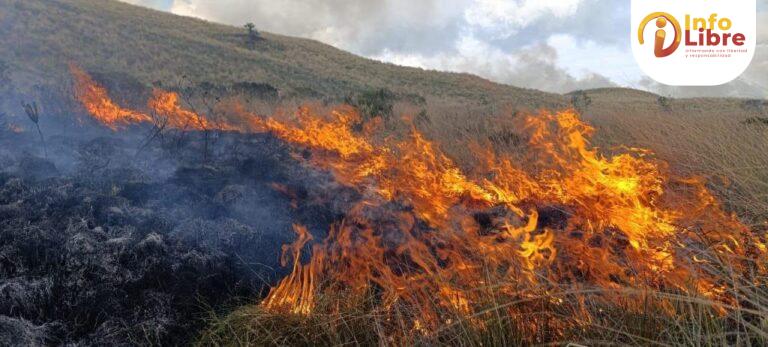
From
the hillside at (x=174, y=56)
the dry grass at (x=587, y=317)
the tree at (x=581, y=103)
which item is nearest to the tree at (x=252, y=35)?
the hillside at (x=174, y=56)

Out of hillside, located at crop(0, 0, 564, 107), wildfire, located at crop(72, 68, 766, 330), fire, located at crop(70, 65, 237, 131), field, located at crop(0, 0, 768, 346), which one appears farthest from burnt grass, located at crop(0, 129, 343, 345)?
hillside, located at crop(0, 0, 564, 107)

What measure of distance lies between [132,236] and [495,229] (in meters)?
3.54

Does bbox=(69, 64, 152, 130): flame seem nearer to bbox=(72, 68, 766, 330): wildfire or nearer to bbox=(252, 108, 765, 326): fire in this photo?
bbox=(72, 68, 766, 330): wildfire

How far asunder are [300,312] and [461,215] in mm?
2376

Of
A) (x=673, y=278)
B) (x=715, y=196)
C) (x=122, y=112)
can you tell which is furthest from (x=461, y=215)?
(x=122, y=112)

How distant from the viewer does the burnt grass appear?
3.29 metres

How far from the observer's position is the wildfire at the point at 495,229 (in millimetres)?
2971

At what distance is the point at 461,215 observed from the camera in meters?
4.90

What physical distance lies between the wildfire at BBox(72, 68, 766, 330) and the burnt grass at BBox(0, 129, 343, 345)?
452 millimetres

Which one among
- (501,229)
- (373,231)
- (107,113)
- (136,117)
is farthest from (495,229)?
(107,113)

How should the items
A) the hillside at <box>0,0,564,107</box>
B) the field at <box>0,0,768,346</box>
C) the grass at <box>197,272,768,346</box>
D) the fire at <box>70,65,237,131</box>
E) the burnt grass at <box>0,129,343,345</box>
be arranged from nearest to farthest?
the grass at <box>197,272,768,346</box>, the field at <box>0,0,768,346</box>, the burnt grass at <box>0,129,343,345</box>, the fire at <box>70,65,237,131</box>, the hillside at <box>0,0,564,107</box>

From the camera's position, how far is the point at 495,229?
15.7ft

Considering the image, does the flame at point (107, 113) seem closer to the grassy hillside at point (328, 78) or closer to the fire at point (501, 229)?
the grassy hillside at point (328, 78)

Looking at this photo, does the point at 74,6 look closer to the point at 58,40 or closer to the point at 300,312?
the point at 58,40
